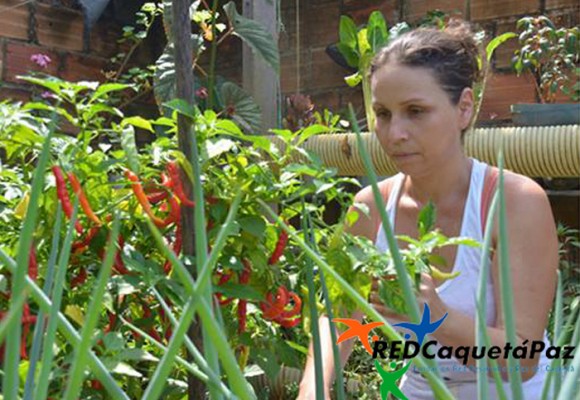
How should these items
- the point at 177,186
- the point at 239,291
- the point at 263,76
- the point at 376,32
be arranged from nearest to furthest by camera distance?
the point at 177,186, the point at 239,291, the point at 263,76, the point at 376,32

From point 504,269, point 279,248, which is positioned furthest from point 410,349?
point 504,269

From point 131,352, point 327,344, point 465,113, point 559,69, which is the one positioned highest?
point 559,69

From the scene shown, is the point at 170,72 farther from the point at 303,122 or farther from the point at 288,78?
the point at 288,78

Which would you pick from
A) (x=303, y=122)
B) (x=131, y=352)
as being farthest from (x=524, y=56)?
(x=131, y=352)

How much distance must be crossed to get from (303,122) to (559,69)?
777 millimetres

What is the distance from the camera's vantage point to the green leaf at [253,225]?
796 mm

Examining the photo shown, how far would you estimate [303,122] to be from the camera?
2543 mm

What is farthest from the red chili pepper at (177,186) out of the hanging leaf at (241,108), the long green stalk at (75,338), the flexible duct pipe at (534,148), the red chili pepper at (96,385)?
the flexible duct pipe at (534,148)

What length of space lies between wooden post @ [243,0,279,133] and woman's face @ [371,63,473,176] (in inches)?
25.8

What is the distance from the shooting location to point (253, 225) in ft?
2.64

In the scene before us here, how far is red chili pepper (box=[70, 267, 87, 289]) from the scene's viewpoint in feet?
2.77

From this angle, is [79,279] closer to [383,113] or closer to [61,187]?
[61,187]

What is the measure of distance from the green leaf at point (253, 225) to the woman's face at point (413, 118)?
0.35 m

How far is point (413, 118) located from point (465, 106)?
15 centimetres
